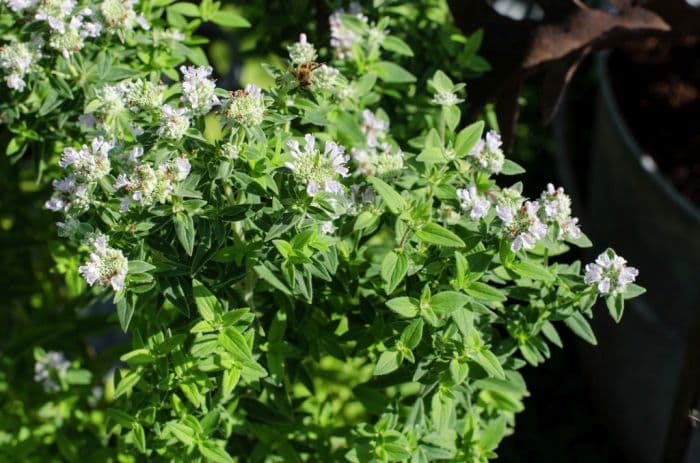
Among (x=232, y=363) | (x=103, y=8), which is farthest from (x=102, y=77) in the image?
(x=232, y=363)

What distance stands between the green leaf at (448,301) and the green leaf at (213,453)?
0.31 m

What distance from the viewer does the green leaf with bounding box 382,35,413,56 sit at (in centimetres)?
127

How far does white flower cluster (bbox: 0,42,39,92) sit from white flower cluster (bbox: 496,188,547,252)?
1.96 feet

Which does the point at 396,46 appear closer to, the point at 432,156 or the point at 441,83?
the point at 441,83

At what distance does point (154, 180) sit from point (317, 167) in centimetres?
17

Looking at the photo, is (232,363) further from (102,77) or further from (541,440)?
(541,440)

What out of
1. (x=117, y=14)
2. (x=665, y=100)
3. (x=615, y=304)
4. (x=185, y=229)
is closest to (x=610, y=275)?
(x=615, y=304)

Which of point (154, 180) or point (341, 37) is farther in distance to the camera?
point (341, 37)

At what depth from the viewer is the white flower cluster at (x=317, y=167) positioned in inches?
38.1

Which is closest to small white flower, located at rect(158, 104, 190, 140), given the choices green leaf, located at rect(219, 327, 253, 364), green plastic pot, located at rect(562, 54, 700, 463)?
green leaf, located at rect(219, 327, 253, 364)

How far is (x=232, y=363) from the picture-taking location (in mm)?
1059

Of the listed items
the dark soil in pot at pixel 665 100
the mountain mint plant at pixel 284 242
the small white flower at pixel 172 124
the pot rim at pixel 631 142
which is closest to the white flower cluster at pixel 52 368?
the mountain mint plant at pixel 284 242

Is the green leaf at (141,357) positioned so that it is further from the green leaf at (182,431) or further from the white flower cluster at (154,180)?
the white flower cluster at (154,180)

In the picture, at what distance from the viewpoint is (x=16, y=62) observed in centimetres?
113
